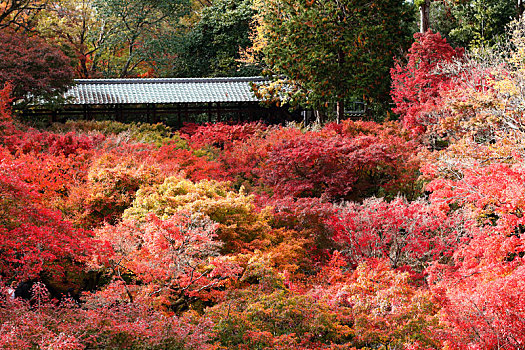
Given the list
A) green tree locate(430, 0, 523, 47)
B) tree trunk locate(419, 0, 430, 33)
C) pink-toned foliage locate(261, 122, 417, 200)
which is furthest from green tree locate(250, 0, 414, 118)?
pink-toned foliage locate(261, 122, 417, 200)

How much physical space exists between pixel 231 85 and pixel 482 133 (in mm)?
14735

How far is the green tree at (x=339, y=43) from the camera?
19641 millimetres

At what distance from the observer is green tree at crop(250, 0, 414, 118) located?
64.4 ft

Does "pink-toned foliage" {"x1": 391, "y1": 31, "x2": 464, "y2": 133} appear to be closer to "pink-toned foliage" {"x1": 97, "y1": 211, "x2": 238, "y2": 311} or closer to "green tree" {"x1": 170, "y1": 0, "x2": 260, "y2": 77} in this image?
"pink-toned foliage" {"x1": 97, "y1": 211, "x2": 238, "y2": 311}

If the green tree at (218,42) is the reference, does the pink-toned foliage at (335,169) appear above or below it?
below

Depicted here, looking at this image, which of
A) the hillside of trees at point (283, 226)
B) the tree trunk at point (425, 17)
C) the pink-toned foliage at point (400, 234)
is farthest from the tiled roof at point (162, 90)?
the pink-toned foliage at point (400, 234)

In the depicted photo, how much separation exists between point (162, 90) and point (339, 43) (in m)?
8.17

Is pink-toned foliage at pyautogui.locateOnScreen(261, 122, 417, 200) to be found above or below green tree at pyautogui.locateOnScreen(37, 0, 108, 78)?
below

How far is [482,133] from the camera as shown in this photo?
11344 mm

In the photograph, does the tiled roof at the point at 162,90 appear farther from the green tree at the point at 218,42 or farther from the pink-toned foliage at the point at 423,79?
the pink-toned foliage at the point at 423,79

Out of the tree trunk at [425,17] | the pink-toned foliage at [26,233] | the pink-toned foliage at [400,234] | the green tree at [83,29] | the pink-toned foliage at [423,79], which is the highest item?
the green tree at [83,29]

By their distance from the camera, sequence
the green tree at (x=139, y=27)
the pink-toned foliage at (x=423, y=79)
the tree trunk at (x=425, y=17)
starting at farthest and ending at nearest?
the green tree at (x=139, y=27)
the tree trunk at (x=425, y=17)
the pink-toned foliage at (x=423, y=79)

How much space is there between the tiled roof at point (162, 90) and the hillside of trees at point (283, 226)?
384 cm

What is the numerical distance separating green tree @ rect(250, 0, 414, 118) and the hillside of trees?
0.11m
